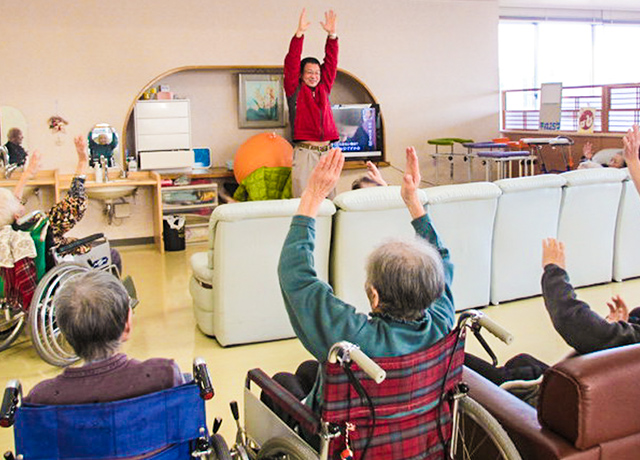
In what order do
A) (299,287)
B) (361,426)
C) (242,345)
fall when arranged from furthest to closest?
(242,345) < (299,287) < (361,426)

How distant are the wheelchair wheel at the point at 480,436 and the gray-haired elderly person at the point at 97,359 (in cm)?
77

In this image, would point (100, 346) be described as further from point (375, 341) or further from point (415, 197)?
point (415, 197)

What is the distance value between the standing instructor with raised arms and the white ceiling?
4551mm

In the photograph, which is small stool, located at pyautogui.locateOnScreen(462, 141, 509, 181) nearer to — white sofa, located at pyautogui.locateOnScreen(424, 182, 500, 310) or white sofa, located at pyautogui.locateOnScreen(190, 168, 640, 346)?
white sofa, located at pyautogui.locateOnScreen(190, 168, 640, 346)

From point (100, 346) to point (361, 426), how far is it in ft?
2.25

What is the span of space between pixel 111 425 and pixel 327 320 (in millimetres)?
592

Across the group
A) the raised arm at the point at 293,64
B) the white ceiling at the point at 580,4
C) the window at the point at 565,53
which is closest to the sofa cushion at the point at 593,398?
the raised arm at the point at 293,64

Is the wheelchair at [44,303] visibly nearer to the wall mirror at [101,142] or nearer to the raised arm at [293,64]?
the raised arm at [293,64]

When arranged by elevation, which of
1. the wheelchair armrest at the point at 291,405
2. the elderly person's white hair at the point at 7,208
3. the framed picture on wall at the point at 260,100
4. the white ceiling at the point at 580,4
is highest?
the white ceiling at the point at 580,4

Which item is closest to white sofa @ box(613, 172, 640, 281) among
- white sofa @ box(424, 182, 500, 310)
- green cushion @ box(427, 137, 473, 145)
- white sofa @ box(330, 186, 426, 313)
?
white sofa @ box(424, 182, 500, 310)

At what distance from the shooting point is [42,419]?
1720 mm

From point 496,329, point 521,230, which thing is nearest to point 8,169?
point 521,230

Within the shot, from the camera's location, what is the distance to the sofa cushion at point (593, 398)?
1725 mm

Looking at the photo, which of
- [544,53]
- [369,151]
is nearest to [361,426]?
[369,151]
